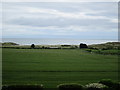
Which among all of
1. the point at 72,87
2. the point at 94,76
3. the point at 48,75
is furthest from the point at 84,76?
the point at 72,87

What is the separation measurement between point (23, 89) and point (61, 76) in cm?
189

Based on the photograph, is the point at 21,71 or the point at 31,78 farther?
the point at 21,71

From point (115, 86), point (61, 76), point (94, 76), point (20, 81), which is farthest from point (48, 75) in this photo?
point (115, 86)

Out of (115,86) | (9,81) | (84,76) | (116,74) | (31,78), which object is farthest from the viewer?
(116,74)

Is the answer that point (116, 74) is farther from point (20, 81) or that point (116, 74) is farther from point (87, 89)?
point (20, 81)

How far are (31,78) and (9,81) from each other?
749 millimetres

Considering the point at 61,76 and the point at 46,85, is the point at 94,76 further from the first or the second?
the point at 46,85

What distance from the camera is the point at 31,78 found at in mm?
5949

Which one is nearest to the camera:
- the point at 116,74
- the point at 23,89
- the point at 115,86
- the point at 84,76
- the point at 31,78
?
the point at 23,89

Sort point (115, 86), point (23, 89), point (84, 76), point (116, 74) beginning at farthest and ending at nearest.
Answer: point (116, 74) < point (84, 76) < point (115, 86) < point (23, 89)

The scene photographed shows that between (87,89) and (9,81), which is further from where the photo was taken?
(9,81)

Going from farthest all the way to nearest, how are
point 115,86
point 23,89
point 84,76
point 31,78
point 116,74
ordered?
point 116,74, point 84,76, point 31,78, point 115,86, point 23,89

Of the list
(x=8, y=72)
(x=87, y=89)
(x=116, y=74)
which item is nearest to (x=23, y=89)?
(x=87, y=89)

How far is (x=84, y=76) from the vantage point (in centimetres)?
639
